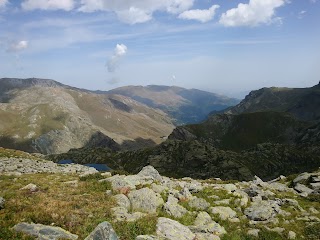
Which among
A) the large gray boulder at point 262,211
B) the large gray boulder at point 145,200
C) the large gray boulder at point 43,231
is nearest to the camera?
the large gray boulder at point 43,231

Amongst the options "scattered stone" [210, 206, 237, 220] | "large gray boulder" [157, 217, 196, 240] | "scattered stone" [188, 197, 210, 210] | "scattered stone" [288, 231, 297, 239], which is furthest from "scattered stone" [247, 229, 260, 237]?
"large gray boulder" [157, 217, 196, 240]

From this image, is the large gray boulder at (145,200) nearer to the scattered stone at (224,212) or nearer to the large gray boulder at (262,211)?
the scattered stone at (224,212)

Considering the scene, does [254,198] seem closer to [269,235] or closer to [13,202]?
[269,235]

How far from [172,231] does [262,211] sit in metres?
9.80

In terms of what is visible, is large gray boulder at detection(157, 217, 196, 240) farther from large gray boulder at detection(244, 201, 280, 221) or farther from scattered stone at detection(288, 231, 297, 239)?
large gray boulder at detection(244, 201, 280, 221)

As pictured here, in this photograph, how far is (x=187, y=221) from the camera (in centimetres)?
2297

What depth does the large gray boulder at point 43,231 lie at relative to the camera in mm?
16906

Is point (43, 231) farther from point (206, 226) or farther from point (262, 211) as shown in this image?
point (262, 211)

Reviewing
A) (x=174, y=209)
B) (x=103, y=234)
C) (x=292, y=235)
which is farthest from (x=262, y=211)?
Answer: (x=103, y=234)

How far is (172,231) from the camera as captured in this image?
19.5 m

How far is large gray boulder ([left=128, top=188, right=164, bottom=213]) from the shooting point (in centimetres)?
2391

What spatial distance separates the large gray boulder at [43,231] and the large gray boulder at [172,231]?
16.4ft

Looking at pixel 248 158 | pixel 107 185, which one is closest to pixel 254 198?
pixel 107 185

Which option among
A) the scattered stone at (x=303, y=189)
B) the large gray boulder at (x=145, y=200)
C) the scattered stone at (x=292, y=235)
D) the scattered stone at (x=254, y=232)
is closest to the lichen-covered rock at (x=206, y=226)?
the scattered stone at (x=254, y=232)
